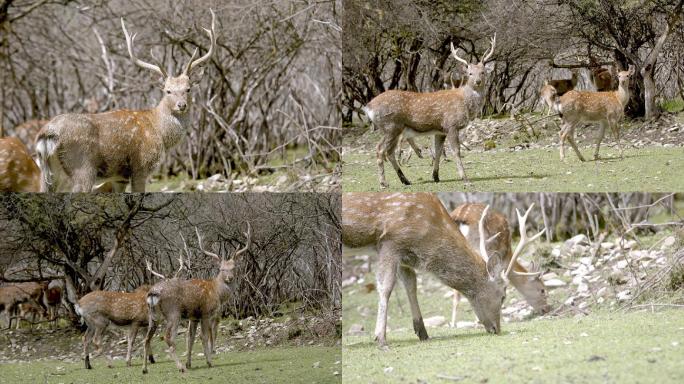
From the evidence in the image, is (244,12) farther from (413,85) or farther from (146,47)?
(413,85)

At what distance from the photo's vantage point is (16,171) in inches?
296

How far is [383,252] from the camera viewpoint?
6.85m

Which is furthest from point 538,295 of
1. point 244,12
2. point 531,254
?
point 244,12

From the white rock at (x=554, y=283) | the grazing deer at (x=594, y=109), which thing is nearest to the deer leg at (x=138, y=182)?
the grazing deer at (x=594, y=109)

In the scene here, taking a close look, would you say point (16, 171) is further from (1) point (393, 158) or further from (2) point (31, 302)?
(1) point (393, 158)

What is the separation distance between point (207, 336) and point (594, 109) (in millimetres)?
3104

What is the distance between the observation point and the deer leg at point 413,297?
714cm

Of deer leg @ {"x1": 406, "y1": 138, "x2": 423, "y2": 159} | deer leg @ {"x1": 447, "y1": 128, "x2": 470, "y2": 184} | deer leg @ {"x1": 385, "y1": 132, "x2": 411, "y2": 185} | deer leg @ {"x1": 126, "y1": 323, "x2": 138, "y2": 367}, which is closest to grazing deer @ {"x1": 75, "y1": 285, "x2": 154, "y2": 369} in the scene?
deer leg @ {"x1": 126, "y1": 323, "x2": 138, "y2": 367}

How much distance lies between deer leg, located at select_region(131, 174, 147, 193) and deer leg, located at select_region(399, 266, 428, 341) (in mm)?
1732

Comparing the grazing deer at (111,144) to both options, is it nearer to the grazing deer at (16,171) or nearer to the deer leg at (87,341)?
the grazing deer at (16,171)

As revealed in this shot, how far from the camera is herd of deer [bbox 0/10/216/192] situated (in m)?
6.96

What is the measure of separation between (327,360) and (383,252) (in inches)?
41.5

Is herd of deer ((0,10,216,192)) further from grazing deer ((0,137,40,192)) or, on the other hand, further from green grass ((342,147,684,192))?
green grass ((342,147,684,192))

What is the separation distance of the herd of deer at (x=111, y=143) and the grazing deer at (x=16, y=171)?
187 mm
